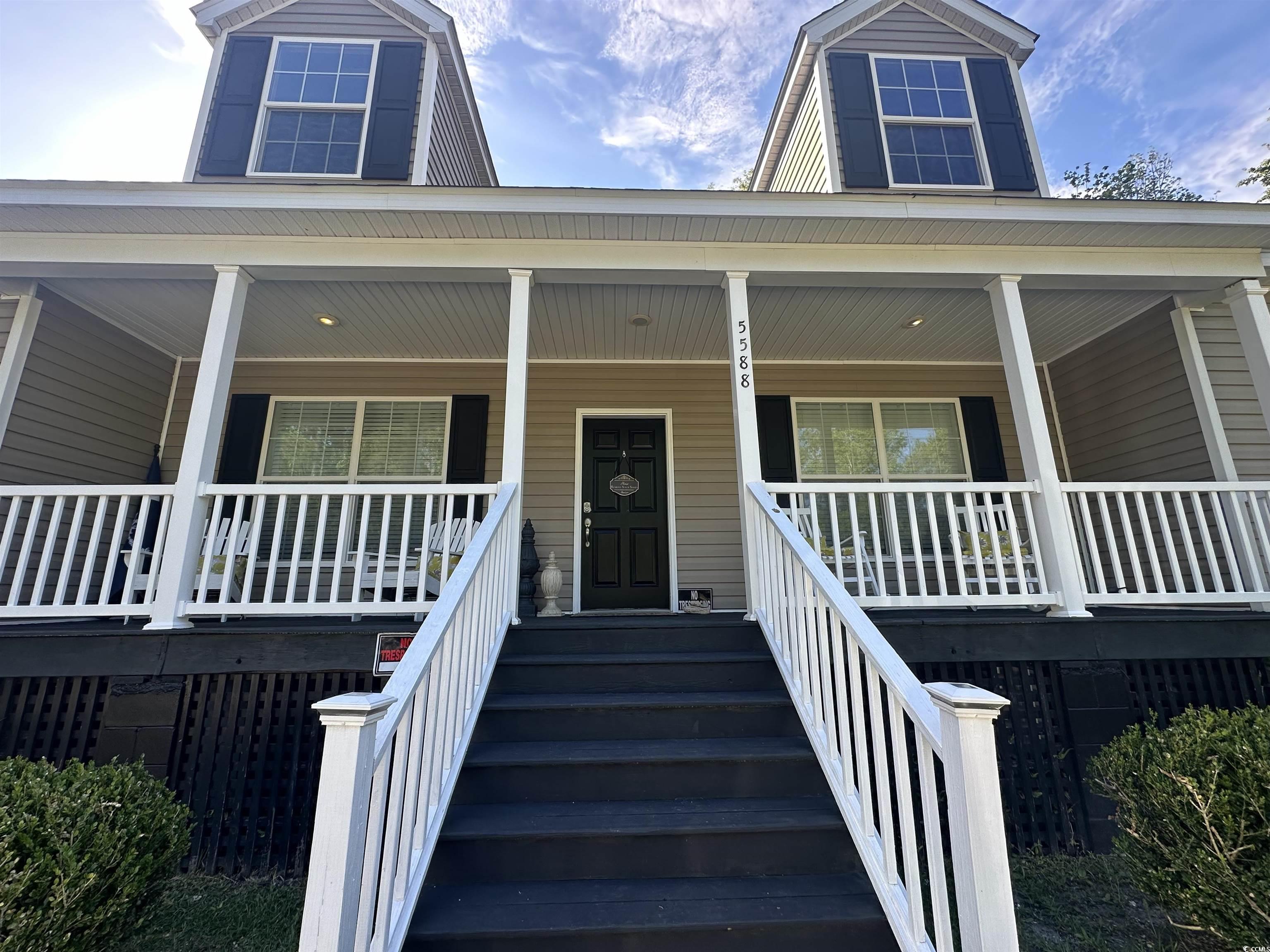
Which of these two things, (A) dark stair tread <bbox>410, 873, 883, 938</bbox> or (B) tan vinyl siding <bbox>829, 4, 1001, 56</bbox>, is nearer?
(A) dark stair tread <bbox>410, 873, 883, 938</bbox>

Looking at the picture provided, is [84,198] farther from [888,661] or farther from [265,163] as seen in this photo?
[888,661]

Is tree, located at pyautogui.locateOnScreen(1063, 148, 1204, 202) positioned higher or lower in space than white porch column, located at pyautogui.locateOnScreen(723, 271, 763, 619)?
higher

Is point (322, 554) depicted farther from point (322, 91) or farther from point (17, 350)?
point (322, 91)

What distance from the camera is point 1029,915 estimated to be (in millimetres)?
2361

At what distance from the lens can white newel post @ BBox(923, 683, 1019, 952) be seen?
1.32 metres

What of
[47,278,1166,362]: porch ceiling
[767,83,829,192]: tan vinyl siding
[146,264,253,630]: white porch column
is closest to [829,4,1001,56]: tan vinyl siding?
[767,83,829,192]: tan vinyl siding

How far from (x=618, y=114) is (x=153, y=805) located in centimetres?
1238

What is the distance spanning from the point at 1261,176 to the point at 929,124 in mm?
14402

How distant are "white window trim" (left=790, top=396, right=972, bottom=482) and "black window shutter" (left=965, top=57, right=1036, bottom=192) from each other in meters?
1.97

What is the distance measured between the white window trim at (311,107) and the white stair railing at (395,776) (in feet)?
13.8

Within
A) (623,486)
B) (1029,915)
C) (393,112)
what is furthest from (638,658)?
(393,112)

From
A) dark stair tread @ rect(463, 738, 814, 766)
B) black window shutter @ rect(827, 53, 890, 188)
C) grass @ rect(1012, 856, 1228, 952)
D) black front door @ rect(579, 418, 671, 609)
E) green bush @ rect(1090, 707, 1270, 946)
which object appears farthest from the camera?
black front door @ rect(579, 418, 671, 609)

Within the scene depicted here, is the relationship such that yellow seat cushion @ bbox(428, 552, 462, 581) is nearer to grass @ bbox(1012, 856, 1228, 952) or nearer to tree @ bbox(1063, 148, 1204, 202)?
grass @ bbox(1012, 856, 1228, 952)

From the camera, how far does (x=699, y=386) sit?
557 centimetres
